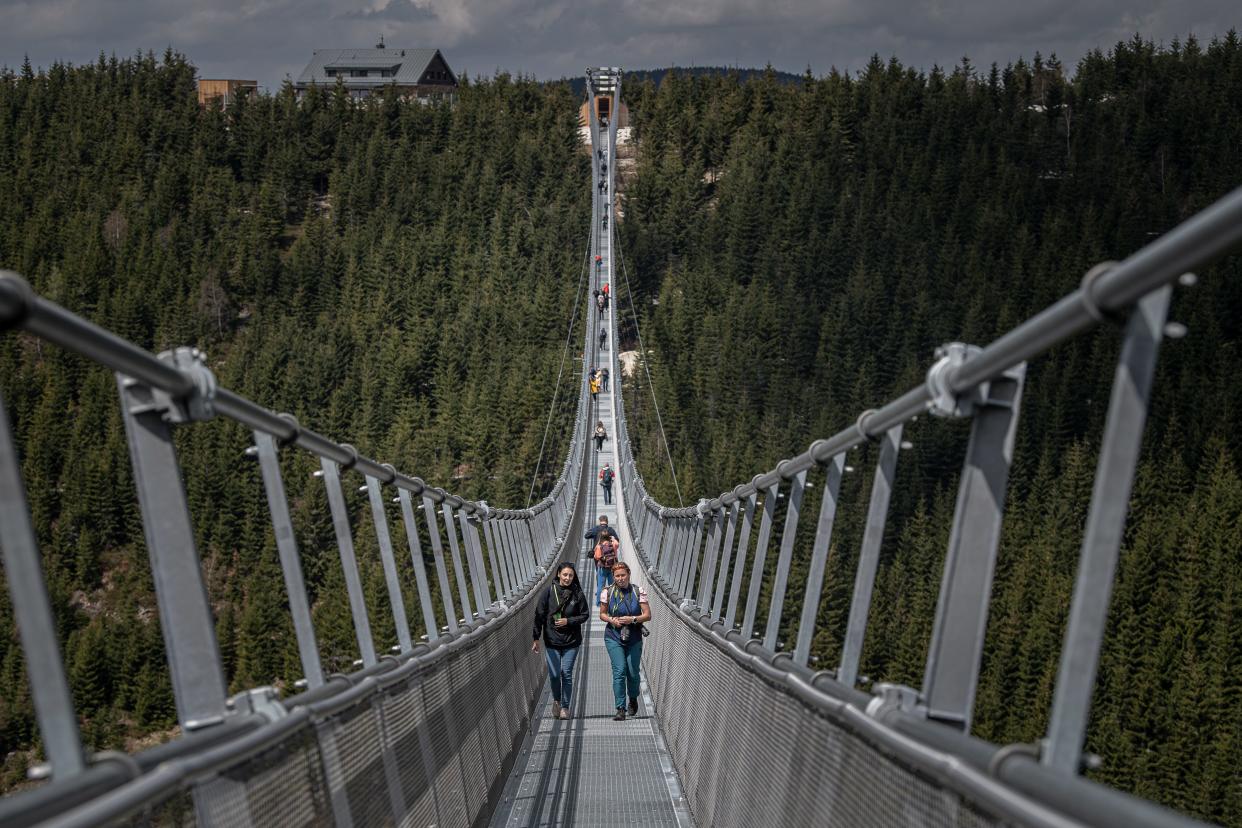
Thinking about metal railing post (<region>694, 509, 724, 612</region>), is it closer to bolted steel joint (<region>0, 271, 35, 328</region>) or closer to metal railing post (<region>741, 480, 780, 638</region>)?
metal railing post (<region>741, 480, 780, 638</region>)

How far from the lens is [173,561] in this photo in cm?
298

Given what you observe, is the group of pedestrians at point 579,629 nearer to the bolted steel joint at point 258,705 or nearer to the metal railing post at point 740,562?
the metal railing post at point 740,562

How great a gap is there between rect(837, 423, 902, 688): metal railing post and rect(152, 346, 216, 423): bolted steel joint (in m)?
1.63

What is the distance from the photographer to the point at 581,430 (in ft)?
139

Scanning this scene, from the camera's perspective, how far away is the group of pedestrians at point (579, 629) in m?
10.4

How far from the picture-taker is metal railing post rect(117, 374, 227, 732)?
9.64 feet

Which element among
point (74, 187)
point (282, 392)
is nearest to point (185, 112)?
point (74, 187)

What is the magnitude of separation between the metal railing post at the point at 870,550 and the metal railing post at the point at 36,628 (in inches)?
84.4

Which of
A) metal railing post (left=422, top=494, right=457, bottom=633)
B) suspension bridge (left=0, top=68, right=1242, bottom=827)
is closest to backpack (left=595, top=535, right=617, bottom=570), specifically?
metal railing post (left=422, top=494, right=457, bottom=633)

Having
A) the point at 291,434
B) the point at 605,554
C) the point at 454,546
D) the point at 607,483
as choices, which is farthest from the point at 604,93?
the point at 291,434

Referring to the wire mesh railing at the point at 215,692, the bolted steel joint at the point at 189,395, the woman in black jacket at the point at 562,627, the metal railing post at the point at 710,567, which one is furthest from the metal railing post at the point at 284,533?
the woman in black jacket at the point at 562,627

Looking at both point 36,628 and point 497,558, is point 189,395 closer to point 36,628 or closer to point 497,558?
point 36,628

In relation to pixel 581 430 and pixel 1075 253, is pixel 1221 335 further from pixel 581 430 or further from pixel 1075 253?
pixel 581 430

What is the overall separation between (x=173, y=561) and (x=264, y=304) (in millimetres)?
114495
